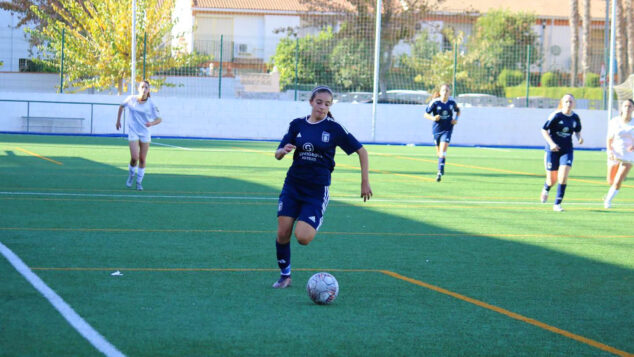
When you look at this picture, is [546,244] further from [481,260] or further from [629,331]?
[629,331]

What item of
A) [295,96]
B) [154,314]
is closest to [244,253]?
[154,314]

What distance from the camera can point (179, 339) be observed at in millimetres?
6023

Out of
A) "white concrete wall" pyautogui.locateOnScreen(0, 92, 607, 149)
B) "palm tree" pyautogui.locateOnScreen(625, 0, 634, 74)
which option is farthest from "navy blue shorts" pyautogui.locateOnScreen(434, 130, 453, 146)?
"palm tree" pyautogui.locateOnScreen(625, 0, 634, 74)

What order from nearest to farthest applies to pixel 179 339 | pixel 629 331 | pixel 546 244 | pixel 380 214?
1. pixel 179 339
2. pixel 629 331
3. pixel 546 244
4. pixel 380 214

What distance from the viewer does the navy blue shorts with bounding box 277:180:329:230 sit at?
7.95 meters

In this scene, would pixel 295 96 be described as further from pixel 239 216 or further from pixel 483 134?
pixel 239 216

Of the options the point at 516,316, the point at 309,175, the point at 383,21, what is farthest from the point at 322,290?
the point at 383,21

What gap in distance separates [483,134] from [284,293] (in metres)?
31.3

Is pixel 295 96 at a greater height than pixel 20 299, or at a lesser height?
greater

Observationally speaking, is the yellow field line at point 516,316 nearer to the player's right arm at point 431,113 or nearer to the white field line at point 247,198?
the white field line at point 247,198

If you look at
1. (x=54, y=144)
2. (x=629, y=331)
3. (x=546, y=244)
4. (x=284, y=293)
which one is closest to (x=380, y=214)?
(x=546, y=244)

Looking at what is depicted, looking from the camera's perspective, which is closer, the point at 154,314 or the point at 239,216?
the point at 154,314

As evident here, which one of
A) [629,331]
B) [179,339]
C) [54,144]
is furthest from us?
[54,144]

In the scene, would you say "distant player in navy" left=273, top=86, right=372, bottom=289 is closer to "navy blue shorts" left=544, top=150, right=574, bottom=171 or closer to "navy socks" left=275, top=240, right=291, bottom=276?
"navy socks" left=275, top=240, right=291, bottom=276
